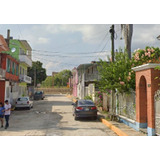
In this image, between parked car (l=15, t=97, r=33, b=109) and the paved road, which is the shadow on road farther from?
parked car (l=15, t=97, r=33, b=109)

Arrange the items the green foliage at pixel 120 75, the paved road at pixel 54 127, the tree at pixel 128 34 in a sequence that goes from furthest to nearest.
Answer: the tree at pixel 128 34, the green foliage at pixel 120 75, the paved road at pixel 54 127

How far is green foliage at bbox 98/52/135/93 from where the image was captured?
10227mm

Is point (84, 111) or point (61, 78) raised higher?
point (61, 78)

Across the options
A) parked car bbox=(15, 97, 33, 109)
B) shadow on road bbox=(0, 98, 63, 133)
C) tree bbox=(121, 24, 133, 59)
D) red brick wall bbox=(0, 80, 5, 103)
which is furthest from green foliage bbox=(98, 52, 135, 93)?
red brick wall bbox=(0, 80, 5, 103)

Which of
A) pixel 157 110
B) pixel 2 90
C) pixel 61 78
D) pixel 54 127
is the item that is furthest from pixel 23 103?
pixel 61 78

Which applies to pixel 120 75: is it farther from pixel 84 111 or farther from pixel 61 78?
pixel 61 78

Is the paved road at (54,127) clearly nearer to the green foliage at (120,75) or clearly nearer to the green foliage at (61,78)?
the green foliage at (120,75)

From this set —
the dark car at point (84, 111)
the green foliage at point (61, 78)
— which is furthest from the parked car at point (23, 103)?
the green foliage at point (61, 78)

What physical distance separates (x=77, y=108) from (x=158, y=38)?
8.20m

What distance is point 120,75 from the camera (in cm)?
1051

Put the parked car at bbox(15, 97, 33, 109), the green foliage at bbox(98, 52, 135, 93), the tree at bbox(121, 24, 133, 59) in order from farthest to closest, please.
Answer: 1. the parked car at bbox(15, 97, 33, 109)
2. the tree at bbox(121, 24, 133, 59)
3. the green foliage at bbox(98, 52, 135, 93)

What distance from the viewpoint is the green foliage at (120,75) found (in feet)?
33.6

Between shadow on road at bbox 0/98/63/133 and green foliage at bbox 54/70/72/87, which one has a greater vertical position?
green foliage at bbox 54/70/72/87

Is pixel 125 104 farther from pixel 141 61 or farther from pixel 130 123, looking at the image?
pixel 141 61
